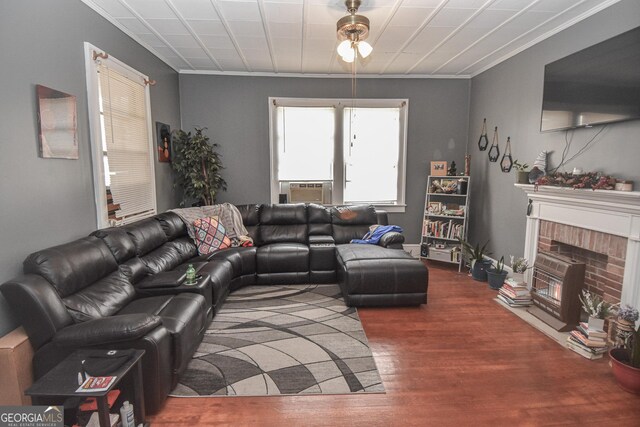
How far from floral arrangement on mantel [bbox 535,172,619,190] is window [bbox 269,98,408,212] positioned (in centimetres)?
241

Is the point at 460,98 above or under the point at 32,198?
above

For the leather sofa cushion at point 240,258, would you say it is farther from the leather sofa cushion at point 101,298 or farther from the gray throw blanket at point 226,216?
the leather sofa cushion at point 101,298

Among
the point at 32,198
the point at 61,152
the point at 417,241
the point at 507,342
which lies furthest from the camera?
A: the point at 417,241

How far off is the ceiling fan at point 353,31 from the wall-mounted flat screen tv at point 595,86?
1947 millimetres

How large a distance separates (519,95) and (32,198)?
4.99 metres

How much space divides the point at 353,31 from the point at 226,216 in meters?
2.87

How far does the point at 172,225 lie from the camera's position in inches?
152

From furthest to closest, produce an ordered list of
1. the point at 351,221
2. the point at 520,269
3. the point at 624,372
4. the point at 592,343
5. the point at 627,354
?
the point at 351,221
the point at 520,269
the point at 592,343
the point at 627,354
the point at 624,372

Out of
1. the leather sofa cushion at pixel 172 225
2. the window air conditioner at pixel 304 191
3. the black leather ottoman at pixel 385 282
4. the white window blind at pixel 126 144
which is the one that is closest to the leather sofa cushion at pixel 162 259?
the leather sofa cushion at pixel 172 225

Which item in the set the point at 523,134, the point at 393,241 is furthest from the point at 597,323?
the point at 523,134

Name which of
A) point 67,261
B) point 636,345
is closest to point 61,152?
point 67,261

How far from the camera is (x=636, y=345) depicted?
223 centimetres

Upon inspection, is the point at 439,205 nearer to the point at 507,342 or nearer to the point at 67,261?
the point at 507,342

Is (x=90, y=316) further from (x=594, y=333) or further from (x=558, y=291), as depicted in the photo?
(x=558, y=291)
